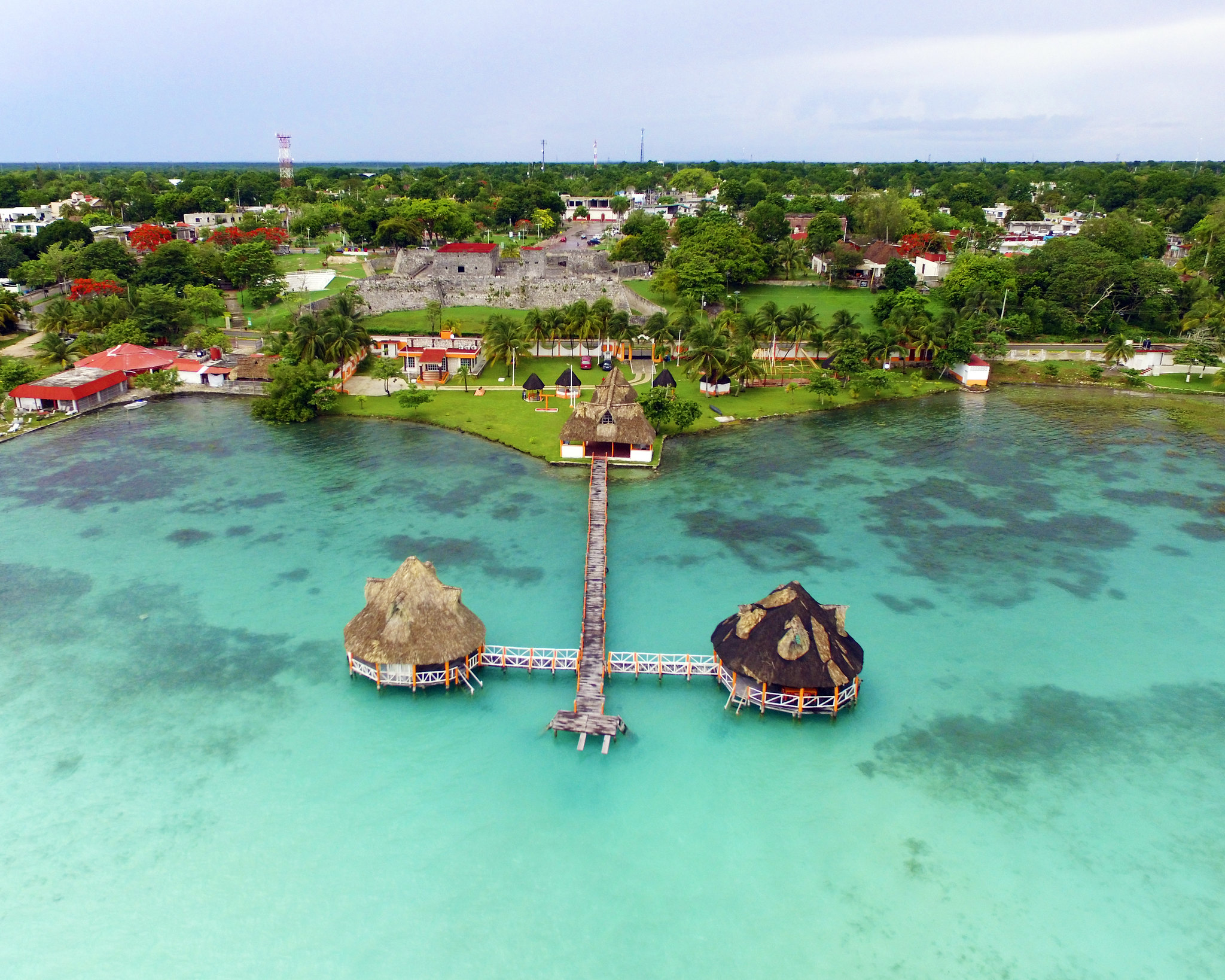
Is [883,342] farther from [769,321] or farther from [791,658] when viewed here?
[791,658]

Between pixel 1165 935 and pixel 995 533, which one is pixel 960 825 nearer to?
pixel 1165 935

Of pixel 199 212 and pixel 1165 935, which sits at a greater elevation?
pixel 199 212

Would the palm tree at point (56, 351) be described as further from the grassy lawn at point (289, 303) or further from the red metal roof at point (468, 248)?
the red metal roof at point (468, 248)

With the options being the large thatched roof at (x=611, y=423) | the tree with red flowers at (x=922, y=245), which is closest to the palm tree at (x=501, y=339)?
the large thatched roof at (x=611, y=423)

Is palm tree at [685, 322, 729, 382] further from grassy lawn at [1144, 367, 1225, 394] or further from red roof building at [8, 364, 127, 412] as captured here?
red roof building at [8, 364, 127, 412]

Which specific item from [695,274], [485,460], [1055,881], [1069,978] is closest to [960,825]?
[1055,881]

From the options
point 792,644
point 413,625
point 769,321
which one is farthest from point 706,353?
point 413,625

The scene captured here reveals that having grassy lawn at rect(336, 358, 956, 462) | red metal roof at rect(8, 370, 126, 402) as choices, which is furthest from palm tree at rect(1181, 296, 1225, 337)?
red metal roof at rect(8, 370, 126, 402)

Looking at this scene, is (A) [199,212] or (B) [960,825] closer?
(B) [960,825]
